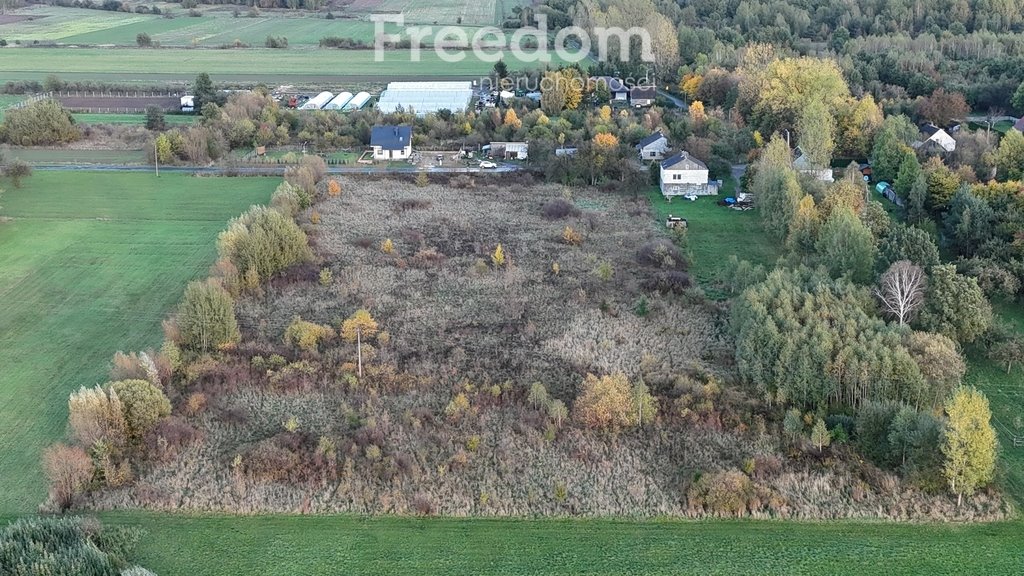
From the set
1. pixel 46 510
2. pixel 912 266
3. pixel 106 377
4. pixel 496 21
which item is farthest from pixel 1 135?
pixel 496 21

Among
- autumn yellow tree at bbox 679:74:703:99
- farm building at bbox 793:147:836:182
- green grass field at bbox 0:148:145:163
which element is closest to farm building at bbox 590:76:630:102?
autumn yellow tree at bbox 679:74:703:99

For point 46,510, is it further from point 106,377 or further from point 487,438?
point 487,438

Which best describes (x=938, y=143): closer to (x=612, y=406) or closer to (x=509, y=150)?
(x=509, y=150)

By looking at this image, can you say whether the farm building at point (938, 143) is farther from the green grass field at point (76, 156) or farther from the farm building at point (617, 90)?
the green grass field at point (76, 156)

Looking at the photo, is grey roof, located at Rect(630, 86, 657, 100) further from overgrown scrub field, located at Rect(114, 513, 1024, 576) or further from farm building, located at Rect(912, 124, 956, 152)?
overgrown scrub field, located at Rect(114, 513, 1024, 576)

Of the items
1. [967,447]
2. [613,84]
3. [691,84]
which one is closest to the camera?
[967,447]

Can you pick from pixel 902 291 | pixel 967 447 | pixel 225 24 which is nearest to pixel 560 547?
pixel 967 447
